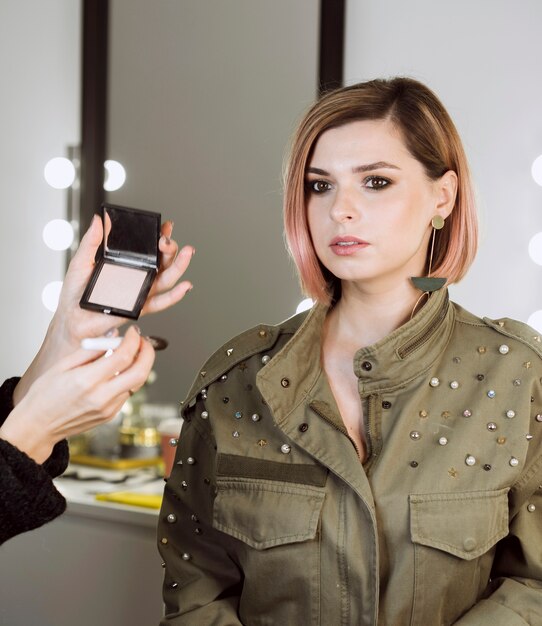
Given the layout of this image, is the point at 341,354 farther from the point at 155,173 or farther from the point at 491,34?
the point at 155,173

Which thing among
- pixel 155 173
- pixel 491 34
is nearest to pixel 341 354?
pixel 491 34

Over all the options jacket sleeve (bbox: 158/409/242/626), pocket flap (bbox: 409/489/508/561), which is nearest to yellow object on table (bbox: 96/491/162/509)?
jacket sleeve (bbox: 158/409/242/626)

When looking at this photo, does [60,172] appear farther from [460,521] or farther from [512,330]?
[460,521]

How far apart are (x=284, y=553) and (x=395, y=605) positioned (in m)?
0.15

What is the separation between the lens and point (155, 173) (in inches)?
83.4

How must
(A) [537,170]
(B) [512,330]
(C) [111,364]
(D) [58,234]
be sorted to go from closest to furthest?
(C) [111,364]
(B) [512,330]
(A) [537,170]
(D) [58,234]

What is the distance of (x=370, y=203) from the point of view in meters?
1.20

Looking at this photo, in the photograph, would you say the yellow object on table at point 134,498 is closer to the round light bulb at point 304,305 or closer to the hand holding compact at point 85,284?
the round light bulb at point 304,305

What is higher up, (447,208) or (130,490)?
(447,208)

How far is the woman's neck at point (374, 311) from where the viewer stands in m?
1.26

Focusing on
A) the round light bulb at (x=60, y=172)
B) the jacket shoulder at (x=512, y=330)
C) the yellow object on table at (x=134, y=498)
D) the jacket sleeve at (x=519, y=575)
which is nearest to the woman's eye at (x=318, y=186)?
the jacket shoulder at (x=512, y=330)

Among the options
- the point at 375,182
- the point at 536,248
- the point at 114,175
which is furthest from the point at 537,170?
the point at 114,175

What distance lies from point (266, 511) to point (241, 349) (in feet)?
0.84

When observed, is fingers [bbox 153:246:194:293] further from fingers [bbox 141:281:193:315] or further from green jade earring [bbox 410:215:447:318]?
green jade earring [bbox 410:215:447:318]
